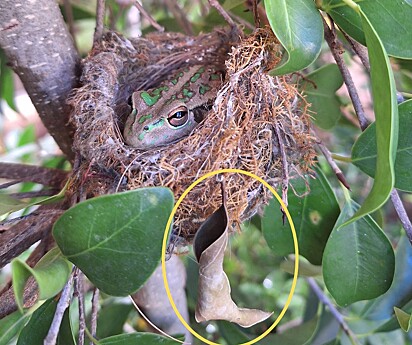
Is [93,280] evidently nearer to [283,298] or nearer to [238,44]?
[238,44]

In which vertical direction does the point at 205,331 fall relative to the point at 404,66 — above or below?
below

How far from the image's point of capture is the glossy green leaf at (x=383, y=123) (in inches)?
22.7

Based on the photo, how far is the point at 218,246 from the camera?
0.66m

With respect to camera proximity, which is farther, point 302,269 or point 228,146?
point 302,269

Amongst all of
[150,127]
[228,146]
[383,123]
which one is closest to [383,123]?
[383,123]

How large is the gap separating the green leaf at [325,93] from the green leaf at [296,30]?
418 millimetres

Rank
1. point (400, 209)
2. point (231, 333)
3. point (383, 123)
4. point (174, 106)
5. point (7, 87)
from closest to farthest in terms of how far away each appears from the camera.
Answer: point (383, 123) → point (400, 209) → point (231, 333) → point (174, 106) → point (7, 87)

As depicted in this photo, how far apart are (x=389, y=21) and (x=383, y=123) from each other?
0.77 feet

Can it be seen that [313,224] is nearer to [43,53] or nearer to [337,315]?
[337,315]

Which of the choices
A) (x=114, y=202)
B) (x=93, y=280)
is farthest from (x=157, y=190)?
(x=93, y=280)

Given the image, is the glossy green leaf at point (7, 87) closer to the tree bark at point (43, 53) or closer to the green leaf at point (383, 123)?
the tree bark at point (43, 53)

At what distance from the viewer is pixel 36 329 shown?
77 cm

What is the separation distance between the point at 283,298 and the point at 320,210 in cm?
125

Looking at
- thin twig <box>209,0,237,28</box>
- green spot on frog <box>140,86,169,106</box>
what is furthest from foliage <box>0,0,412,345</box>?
green spot on frog <box>140,86,169,106</box>
